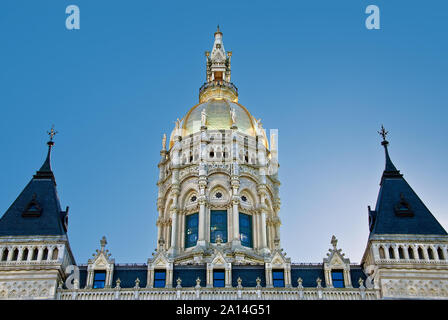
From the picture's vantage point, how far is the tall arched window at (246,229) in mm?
63000

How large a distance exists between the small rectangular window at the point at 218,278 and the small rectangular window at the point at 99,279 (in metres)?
8.30

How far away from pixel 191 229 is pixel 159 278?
15536 mm

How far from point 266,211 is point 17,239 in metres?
26.3

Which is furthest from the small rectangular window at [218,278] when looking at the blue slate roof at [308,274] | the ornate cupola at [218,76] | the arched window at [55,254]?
the ornate cupola at [218,76]

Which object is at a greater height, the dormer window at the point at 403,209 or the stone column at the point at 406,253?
the dormer window at the point at 403,209

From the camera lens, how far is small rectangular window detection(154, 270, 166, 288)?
4828 cm

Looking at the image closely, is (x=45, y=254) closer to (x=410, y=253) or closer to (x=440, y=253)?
(x=410, y=253)

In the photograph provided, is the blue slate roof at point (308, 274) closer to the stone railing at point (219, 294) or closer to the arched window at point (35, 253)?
the stone railing at point (219, 294)

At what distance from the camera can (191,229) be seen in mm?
64000

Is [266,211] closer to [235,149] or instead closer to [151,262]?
[235,149]

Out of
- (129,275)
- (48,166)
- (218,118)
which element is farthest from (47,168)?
(218,118)
